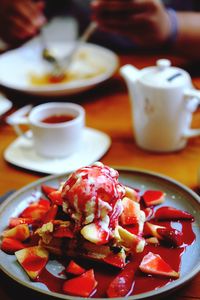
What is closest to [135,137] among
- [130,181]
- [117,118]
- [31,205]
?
[117,118]

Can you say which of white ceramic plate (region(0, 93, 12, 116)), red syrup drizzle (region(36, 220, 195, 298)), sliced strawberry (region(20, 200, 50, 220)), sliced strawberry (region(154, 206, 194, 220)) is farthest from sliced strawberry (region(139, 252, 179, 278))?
white ceramic plate (region(0, 93, 12, 116))

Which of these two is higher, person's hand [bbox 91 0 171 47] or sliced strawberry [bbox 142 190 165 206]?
person's hand [bbox 91 0 171 47]

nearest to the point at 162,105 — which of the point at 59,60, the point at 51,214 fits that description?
the point at 51,214

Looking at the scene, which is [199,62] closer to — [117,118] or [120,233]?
[117,118]

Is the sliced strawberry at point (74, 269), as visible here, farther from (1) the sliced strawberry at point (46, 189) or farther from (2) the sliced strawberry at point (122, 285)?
(1) the sliced strawberry at point (46, 189)

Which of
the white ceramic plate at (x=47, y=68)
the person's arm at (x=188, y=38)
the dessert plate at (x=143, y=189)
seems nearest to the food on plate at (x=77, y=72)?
the white ceramic plate at (x=47, y=68)

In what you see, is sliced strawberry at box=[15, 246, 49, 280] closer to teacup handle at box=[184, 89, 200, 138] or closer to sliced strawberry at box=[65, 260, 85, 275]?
sliced strawberry at box=[65, 260, 85, 275]
